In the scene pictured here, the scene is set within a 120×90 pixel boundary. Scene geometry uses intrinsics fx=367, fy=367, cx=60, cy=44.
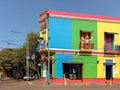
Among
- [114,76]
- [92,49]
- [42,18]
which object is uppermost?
[42,18]

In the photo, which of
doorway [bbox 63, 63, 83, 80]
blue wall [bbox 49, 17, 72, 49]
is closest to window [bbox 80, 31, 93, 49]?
blue wall [bbox 49, 17, 72, 49]

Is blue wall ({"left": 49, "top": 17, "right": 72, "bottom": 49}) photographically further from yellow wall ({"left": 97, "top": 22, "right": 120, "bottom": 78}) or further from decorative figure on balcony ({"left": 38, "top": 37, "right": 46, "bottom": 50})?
yellow wall ({"left": 97, "top": 22, "right": 120, "bottom": 78})

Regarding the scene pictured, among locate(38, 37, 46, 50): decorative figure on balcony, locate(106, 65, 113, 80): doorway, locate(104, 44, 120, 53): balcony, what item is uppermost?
locate(38, 37, 46, 50): decorative figure on balcony

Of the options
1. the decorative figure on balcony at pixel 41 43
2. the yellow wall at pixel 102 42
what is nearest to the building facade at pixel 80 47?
the yellow wall at pixel 102 42

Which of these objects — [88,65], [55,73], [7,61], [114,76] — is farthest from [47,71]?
[7,61]

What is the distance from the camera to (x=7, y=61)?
61.1 m

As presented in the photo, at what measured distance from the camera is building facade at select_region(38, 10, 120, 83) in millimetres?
47312

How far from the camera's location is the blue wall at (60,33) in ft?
155

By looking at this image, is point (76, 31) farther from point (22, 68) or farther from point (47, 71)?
point (22, 68)

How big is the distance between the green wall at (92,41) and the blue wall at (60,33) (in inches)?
28.4

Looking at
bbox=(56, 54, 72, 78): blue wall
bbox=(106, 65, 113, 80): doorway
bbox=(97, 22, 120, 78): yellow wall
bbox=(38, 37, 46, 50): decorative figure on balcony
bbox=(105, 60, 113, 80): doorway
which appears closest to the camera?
bbox=(56, 54, 72, 78): blue wall

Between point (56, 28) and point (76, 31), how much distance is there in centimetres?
285

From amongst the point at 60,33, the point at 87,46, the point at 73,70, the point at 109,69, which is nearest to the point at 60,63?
the point at 73,70

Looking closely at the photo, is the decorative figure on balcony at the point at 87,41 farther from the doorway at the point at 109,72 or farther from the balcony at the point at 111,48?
the doorway at the point at 109,72
